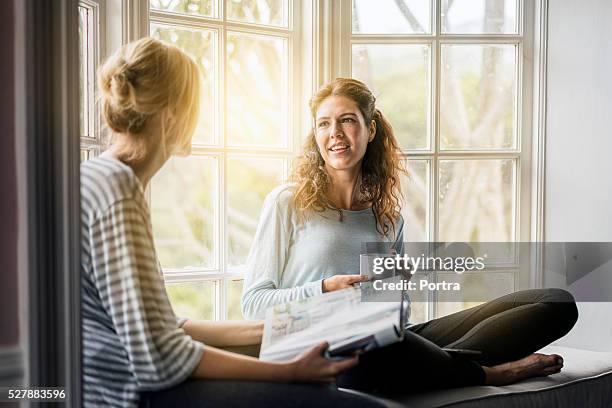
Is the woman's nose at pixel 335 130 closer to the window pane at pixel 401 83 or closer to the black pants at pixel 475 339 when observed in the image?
the window pane at pixel 401 83

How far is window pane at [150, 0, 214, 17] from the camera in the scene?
0.93 m

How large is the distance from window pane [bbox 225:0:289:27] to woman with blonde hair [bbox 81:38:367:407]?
0.14 meters

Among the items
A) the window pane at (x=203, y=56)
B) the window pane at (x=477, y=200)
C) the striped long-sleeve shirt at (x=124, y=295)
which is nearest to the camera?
the striped long-sleeve shirt at (x=124, y=295)

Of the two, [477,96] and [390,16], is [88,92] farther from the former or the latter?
[477,96]

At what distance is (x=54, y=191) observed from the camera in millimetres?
844

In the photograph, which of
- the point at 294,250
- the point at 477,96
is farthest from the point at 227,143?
the point at 477,96

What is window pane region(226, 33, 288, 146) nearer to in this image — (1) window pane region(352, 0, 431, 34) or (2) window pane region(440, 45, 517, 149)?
(1) window pane region(352, 0, 431, 34)

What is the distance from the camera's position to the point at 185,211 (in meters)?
0.94

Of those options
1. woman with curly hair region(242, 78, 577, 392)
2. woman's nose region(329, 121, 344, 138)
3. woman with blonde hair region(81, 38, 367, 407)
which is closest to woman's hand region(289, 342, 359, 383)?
woman with blonde hair region(81, 38, 367, 407)

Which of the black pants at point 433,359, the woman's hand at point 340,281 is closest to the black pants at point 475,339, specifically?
the black pants at point 433,359

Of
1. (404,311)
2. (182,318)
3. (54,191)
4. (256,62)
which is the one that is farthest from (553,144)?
(54,191)

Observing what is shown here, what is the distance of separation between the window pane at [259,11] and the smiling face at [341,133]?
149 mm

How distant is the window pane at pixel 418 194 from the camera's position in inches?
39.9

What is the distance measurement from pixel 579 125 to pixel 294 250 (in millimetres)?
512
